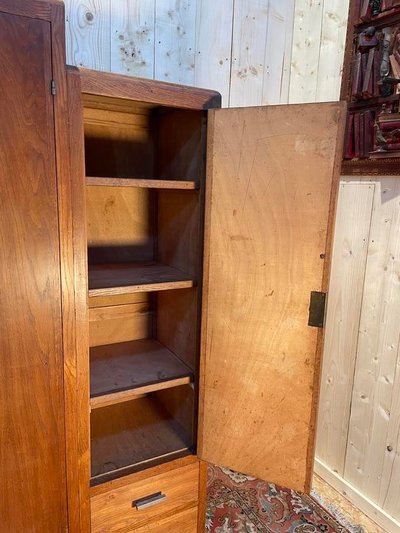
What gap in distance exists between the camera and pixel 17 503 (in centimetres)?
107

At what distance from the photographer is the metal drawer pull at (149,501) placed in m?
1.30

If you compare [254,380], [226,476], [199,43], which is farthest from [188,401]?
[199,43]

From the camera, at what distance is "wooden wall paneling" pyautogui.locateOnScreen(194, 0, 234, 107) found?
1690mm

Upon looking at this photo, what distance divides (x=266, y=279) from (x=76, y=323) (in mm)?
544

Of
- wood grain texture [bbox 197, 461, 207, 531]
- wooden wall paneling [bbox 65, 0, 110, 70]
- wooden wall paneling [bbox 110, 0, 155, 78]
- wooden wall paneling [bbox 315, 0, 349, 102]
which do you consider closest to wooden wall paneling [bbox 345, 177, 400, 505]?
wooden wall paneling [bbox 315, 0, 349, 102]

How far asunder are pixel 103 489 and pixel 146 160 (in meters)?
1.16

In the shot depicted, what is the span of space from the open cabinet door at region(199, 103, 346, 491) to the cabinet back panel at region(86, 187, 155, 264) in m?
0.48

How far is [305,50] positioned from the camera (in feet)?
6.30

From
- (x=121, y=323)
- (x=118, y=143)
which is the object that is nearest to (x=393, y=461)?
(x=121, y=323)

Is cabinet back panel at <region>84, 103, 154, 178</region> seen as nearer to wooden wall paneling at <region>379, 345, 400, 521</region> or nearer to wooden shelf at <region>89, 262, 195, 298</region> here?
wooden shelf at <region>89, 262, 195, 298</region>

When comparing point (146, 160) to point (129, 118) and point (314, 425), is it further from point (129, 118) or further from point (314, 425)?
point (314, 425)

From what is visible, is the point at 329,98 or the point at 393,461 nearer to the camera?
the point at 393,461

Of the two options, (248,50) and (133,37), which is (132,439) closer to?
(133,37)

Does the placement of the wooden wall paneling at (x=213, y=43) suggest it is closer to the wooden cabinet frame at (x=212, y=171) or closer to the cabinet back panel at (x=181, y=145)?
the cabinet back panel at (x=181, y=145)
